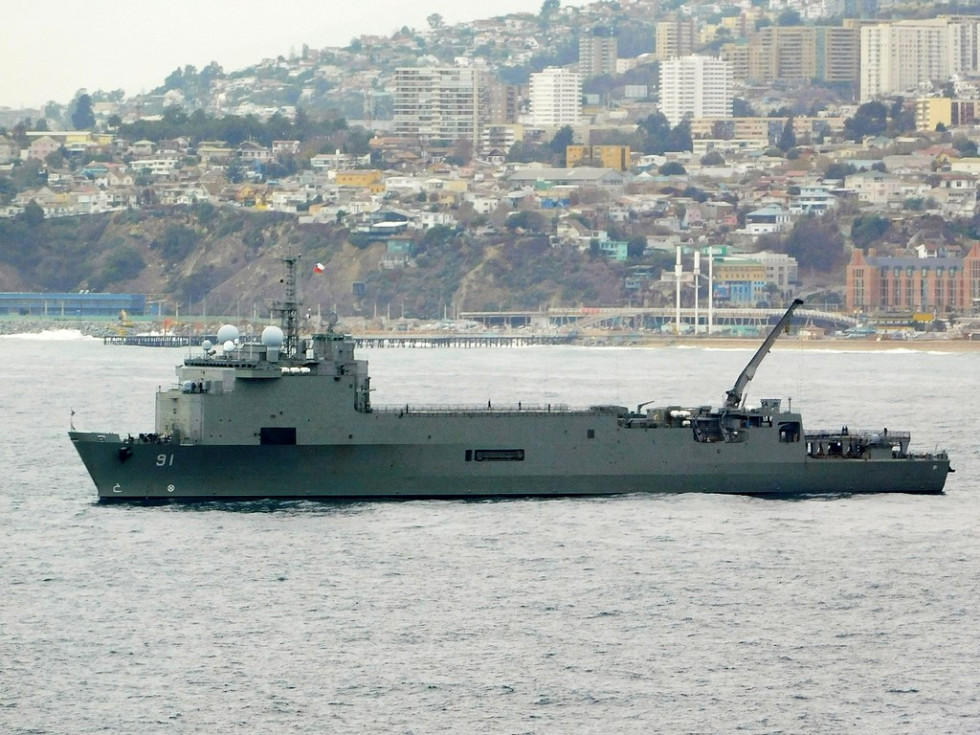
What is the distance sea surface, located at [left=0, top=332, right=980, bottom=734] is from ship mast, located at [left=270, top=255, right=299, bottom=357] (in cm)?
385

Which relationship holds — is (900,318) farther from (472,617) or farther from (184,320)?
(472,617)

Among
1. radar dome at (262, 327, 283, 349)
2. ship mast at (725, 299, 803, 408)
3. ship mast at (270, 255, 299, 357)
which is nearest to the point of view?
radar dome at (262, 327, 283, 349)

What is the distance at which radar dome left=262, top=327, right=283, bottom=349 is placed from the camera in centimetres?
5038

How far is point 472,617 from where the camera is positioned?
40062 millimetres

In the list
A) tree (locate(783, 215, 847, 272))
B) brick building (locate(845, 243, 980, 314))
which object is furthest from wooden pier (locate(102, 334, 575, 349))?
tree (locate(783, 215, 847, 272))

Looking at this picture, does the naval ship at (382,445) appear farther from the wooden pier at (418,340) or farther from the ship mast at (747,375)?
the wooden pier at (418,340)

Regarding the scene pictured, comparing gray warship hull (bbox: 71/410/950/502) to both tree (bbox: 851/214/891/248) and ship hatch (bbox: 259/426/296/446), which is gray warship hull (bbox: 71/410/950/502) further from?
tree (bbox: 851/214/891/248)

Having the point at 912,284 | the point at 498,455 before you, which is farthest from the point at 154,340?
the point at 498,455

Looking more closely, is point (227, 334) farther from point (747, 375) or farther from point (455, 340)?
point (455, 340)

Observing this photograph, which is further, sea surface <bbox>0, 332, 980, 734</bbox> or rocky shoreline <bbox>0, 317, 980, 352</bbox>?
rocky shoreline <bbox>0, 317, 980, 352</bbox>

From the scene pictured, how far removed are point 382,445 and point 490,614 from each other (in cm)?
1077

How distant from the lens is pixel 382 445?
50.5 meters

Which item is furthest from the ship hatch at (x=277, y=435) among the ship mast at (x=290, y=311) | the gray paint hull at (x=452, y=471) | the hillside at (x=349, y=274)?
the hillside at (x=349, y=274)

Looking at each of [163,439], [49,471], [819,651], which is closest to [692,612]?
[819,651]
